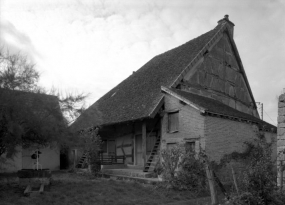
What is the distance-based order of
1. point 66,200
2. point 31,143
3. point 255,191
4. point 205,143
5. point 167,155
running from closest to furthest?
1. point 255,191
2. point 66,200
3. point 31,143
4. point 167,155
5. point 205,143

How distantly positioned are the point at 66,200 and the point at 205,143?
7.40m

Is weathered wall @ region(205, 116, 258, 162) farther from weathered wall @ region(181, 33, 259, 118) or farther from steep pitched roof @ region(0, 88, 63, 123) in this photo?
steep pitched roof @ region(0, 88, 63, 123)

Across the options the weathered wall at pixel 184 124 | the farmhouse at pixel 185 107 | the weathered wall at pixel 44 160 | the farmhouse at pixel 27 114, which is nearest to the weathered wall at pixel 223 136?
the farmhouse at pixel 185 107

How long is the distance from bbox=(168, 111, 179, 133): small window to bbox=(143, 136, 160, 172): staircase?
1.34 m

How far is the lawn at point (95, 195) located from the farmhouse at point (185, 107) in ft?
8.10

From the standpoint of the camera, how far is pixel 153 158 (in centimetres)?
1719

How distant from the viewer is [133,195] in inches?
447

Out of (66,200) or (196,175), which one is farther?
(196,175)

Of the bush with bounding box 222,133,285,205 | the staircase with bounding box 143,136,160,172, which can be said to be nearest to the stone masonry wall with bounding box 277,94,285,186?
the bush with bounding box 222,133,285,205

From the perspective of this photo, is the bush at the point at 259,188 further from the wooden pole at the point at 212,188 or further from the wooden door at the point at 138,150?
the wooden door at the point at 138,150

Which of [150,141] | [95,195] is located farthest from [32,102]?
[150,141]

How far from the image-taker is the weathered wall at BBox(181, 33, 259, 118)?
63.6 ft

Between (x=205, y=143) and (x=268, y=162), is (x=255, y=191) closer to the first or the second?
(x=268, y=162)

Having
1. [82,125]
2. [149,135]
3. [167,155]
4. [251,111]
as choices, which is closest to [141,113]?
[149,135]
